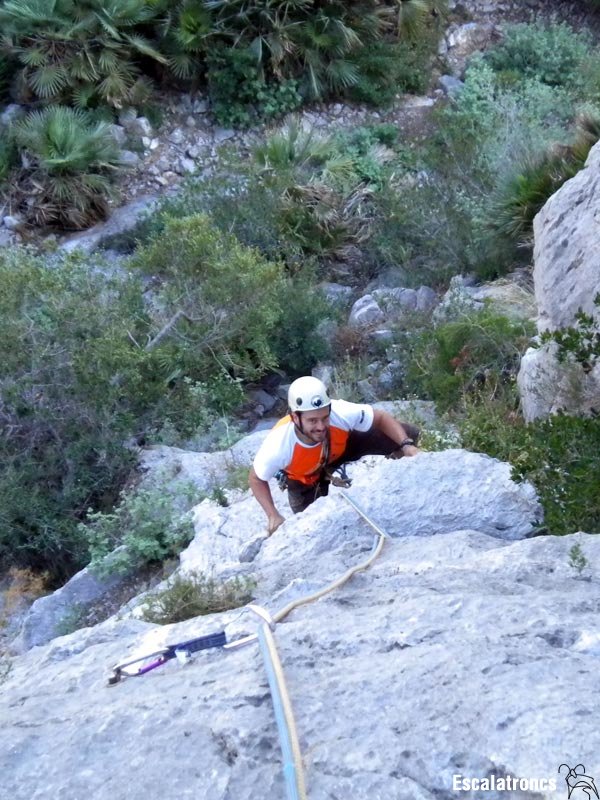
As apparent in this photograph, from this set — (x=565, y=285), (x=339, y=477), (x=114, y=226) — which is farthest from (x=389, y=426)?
(x=114, y=226)

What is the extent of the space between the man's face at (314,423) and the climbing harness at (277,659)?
38.8 inches

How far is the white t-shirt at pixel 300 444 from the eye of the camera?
5.33 meters

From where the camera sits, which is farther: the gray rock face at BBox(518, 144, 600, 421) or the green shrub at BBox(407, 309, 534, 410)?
the green shrub at BBox(407, 309, 534, 410)

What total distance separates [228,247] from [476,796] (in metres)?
9.57

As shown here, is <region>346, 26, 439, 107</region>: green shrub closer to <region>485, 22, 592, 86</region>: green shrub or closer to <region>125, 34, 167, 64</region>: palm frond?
<region>485, 22, 592, 86</region>: green shrub

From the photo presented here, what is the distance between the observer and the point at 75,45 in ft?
56.1

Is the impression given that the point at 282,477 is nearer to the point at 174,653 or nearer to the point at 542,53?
the point at 174,653

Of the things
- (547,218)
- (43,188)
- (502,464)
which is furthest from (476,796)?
(43,188)

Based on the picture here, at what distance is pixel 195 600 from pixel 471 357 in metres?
6.05

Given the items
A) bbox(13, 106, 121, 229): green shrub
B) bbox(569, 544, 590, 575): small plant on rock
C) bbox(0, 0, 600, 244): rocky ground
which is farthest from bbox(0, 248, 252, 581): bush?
bbox(0, 0, 600, 244): rocky ground

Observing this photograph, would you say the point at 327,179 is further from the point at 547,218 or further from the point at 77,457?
the point at 547,218

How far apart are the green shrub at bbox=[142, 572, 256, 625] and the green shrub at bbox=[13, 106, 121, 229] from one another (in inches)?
509

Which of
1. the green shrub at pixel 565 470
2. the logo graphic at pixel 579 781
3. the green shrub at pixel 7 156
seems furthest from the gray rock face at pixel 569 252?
the green shrub at pixel 7 156

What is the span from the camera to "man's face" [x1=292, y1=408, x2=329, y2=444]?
5164 mm
